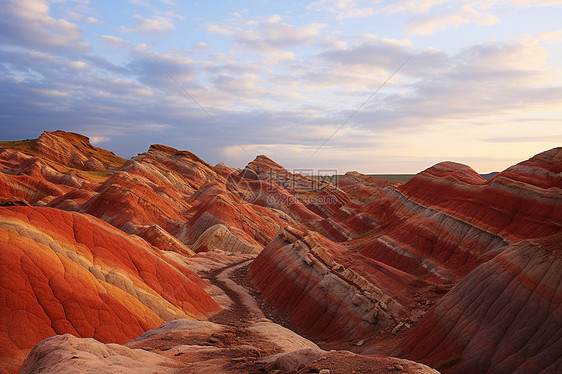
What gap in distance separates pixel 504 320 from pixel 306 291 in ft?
63.8

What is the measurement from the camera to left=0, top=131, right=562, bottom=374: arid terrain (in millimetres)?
16125

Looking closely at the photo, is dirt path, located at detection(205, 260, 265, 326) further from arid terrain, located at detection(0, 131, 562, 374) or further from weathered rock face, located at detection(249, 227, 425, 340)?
weathered rock face, located at detection(249, 227, 425, 340)

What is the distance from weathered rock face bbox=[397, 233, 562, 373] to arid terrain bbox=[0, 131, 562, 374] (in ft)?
0.22

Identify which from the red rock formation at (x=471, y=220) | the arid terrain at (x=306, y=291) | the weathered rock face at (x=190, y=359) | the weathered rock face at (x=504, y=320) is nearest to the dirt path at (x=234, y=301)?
the arid terrain at (x=306, y=291)

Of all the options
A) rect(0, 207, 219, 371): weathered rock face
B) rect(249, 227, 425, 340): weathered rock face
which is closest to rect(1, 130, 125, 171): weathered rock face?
rect(249, 227, 425, 340): weathered rock face

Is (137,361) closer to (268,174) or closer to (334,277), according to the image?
(334,277)

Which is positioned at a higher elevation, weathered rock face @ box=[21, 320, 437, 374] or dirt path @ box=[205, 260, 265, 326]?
weathered rock face @ box=[21, 320, 437, 374]

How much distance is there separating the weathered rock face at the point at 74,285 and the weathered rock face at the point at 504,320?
17.0m

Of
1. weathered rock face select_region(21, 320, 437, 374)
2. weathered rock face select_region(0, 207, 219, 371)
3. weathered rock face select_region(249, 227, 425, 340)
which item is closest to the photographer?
weathered rock face select_region(21, 320, 437, 374)

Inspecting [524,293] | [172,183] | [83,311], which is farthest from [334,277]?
[172,183]

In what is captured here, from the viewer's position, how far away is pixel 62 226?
27297mm

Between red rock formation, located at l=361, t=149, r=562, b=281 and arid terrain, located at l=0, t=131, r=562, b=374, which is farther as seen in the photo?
red rock formation, located at l=361, t=149, r=562, b=281

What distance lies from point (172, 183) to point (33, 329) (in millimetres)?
109876

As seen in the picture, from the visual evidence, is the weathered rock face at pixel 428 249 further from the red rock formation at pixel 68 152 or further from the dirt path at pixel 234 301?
the red rock formation at pixel 68 152
